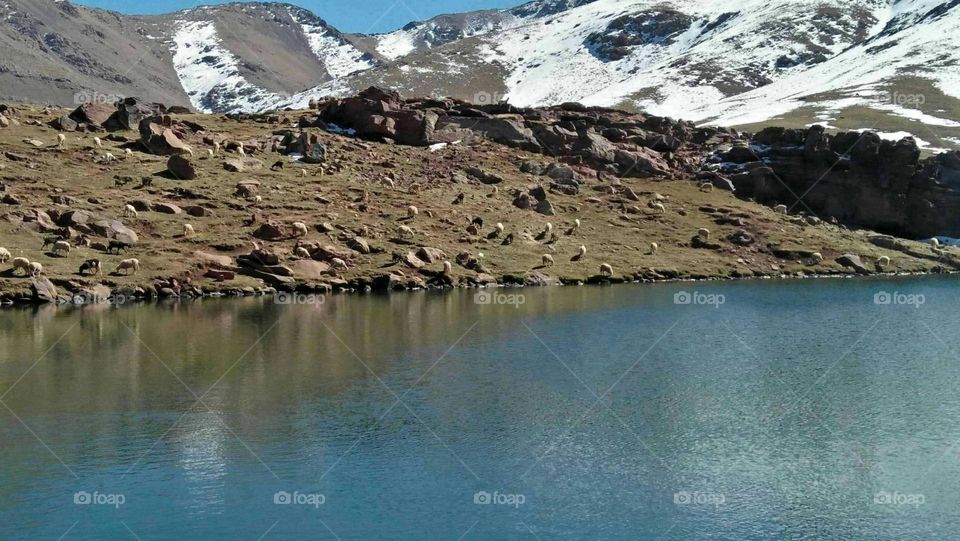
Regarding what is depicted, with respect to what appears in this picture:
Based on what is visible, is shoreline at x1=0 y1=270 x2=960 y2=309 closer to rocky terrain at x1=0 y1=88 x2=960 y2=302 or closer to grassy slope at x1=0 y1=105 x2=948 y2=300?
rocky terrain at x1=0 y1=88 x2=960 y2=302

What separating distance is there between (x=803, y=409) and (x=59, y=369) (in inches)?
1448

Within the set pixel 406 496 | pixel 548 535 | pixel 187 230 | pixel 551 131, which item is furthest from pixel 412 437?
pixel 551 131

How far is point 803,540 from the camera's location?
2534 cm

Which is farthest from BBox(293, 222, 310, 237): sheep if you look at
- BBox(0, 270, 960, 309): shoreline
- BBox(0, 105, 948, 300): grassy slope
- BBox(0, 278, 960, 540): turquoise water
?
BBox(0, 278, 960, 540): turquoise water

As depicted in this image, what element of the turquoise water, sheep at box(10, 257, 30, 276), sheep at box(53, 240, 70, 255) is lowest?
the turquoise water

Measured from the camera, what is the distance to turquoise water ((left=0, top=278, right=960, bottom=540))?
88.8ft

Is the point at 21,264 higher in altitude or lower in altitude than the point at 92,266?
higher

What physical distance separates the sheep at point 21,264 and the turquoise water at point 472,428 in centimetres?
895

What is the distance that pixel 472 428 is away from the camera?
3659 cm

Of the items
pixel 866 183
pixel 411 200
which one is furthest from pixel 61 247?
pixel 866 183

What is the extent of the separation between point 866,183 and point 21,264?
108668 mm

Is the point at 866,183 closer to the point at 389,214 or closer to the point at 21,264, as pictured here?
the point at 389,214

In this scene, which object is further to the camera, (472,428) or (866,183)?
(866,183)

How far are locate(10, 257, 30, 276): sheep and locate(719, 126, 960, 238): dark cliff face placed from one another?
9591 centimetres
